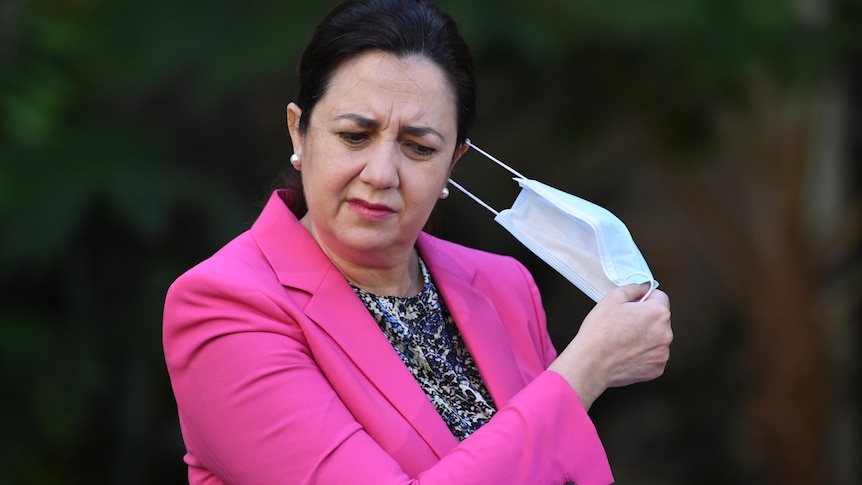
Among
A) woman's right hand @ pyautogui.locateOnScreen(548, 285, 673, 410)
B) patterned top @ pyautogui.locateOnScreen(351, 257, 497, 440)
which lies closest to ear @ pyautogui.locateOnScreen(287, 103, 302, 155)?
patterned top @ pyautogui.locateOnScreen(351, 257, 497, 440)

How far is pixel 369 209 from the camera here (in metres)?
1.89

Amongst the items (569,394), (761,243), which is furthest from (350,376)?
(761,243)

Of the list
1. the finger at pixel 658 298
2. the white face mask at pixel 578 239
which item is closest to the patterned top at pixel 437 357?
the white face mask at pixel 578 239

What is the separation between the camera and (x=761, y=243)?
531 centimetres

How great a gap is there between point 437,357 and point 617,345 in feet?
1.10

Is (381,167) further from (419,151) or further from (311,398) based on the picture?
(311,398)

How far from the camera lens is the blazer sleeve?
1.65m

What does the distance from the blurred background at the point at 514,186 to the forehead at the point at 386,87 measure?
8.35 feet

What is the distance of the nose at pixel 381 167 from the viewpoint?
183 cm

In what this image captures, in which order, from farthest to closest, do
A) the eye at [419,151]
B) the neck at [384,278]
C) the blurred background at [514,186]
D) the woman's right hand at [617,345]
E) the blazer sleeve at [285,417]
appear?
the blurred background at [514,186] → the neck at [384,278] → the eye at [419,151] → the woman's right hand at [617,345] → the blazer sleeve at [285,417]

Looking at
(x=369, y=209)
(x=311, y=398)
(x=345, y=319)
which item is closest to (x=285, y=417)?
(x=311, y=398)

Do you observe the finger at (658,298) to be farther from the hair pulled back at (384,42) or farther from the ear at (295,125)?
the ear at (295,125)

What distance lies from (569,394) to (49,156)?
12.9 feet

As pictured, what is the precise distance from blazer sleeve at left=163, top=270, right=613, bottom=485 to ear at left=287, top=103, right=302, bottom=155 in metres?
0.33
